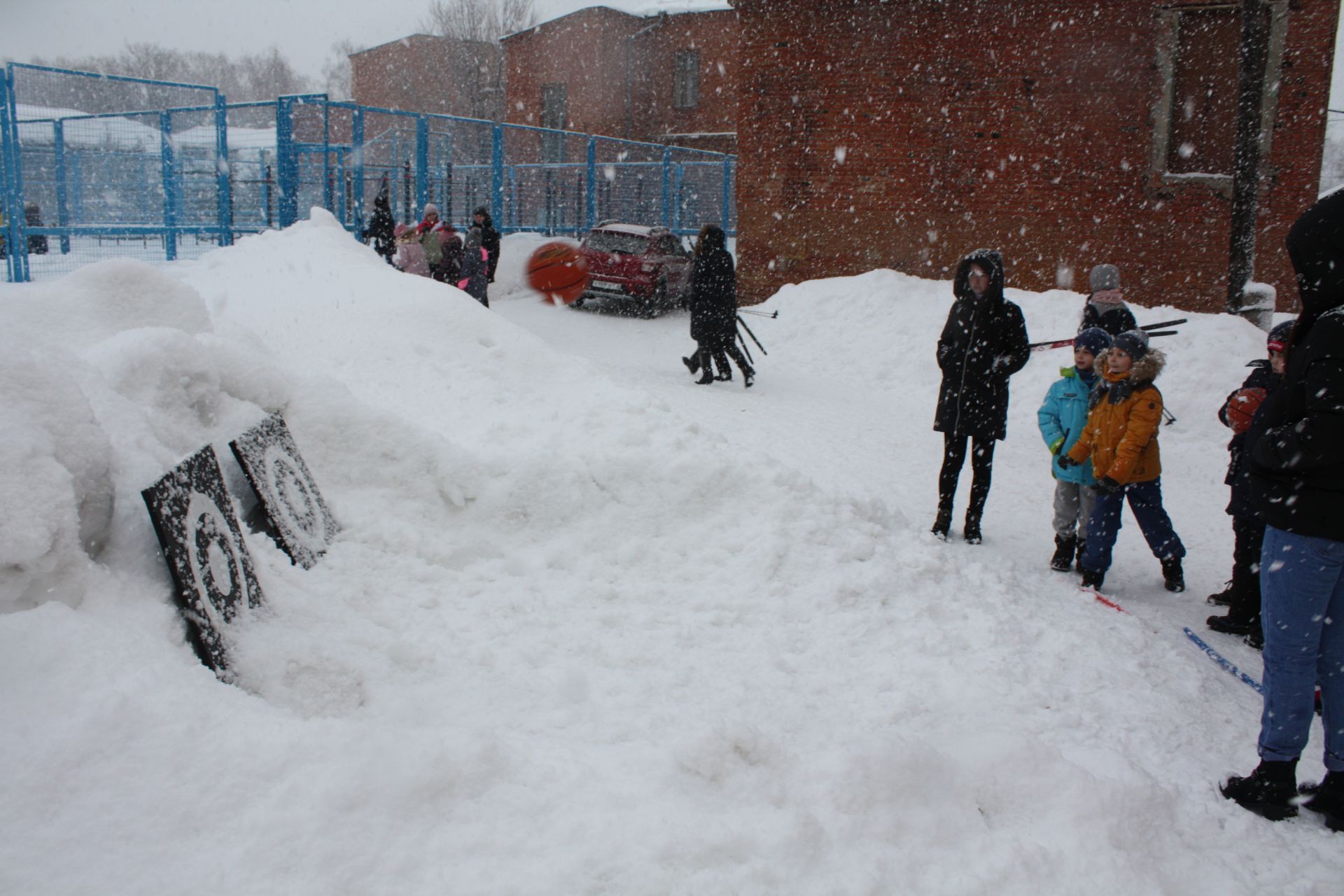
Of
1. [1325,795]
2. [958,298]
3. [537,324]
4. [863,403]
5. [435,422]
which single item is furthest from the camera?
[537,324]

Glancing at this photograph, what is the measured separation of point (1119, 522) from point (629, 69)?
124 feet

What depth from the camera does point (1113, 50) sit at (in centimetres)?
1368

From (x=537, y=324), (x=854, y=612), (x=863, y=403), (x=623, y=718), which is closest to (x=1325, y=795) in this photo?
(x=854, y=612)

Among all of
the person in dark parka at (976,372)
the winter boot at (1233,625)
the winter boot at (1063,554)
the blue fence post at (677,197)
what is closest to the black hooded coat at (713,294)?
the person in dark parka at (976,372)

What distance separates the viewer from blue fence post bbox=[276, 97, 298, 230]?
41.7 ft

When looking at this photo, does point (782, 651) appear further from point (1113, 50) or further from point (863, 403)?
point (1113, 50)

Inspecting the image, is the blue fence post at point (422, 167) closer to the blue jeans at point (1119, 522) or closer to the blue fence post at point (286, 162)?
the blue fence post at point (286, 162)

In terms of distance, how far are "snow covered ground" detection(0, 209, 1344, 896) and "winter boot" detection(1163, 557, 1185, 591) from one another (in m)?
0.12

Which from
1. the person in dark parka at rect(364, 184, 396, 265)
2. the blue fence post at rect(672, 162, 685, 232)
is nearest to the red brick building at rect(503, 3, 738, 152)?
the blue fence post at rect(672, 162, 685, 232)

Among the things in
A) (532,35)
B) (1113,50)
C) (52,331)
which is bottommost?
(52,331)

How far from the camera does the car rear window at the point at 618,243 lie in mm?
Answer: 17047

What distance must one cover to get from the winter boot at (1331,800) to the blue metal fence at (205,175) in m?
12.8

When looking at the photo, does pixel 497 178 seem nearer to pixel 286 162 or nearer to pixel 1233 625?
pixel 286 162

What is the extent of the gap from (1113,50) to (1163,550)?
11.0 meters
